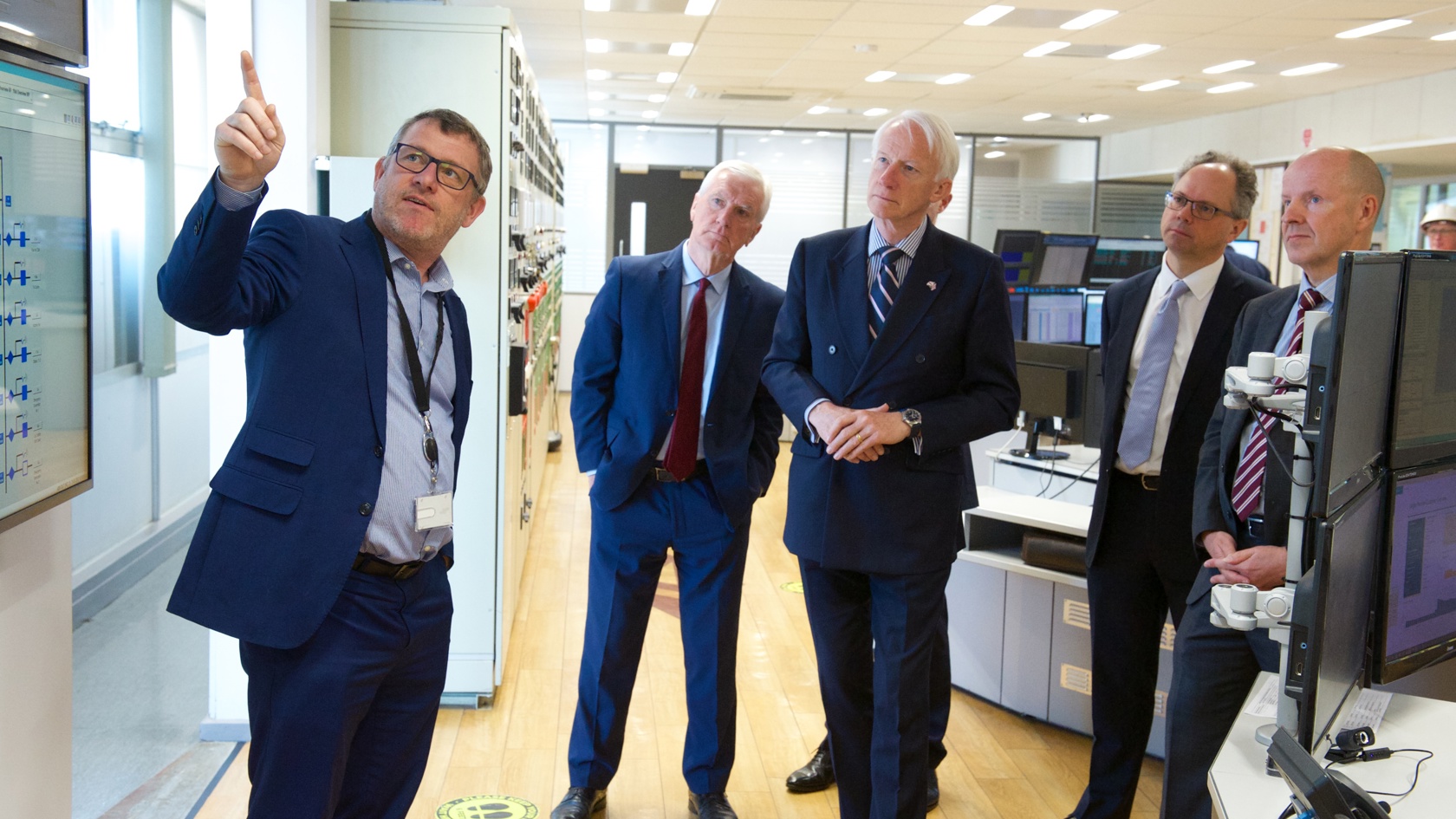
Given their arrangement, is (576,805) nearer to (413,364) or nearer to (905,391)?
(905,391)

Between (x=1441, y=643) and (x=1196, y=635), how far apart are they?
446 mm

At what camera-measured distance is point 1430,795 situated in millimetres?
1579

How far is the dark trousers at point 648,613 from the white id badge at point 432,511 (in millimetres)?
1015

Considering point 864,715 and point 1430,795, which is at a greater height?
point 1430,795

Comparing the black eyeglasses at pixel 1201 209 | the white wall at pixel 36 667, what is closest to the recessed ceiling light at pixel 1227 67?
the black eyeglasses at pixel 1201 209

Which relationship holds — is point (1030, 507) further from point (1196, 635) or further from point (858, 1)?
point (858, 1)

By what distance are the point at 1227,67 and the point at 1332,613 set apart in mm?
9038

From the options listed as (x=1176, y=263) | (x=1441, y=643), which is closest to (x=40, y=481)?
(x=1441, y=643)

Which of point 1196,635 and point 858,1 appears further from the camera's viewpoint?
point 858,1

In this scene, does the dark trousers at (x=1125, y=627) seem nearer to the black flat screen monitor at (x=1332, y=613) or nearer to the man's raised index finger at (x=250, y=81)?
the black flat screen monitor at (x=1332, y=613)

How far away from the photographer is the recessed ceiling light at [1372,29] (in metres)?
7.43

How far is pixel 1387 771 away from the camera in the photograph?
1.66 m

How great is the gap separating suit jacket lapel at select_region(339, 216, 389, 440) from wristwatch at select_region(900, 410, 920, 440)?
102cm

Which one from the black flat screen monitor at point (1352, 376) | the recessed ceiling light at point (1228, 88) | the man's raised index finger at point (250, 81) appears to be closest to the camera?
the black flat screen monitor at point (1352, 376)
